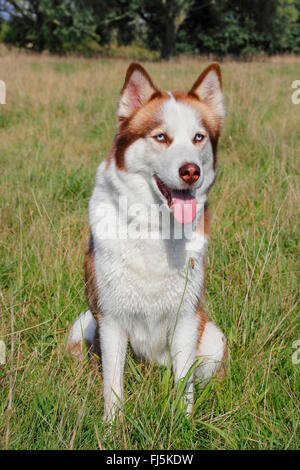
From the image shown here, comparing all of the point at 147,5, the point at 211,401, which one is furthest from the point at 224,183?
the point at 147,5

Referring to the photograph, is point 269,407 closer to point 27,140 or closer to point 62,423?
point 62,423

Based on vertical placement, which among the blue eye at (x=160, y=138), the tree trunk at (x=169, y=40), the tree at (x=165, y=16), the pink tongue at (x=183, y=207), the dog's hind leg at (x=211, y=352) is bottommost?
the dog's hind leg at (x=211, y=352)

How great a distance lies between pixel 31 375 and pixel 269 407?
1047 mm

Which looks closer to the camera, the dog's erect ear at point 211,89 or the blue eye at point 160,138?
the blue eye at point 160,138

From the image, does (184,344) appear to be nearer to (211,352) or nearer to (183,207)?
(211,352)

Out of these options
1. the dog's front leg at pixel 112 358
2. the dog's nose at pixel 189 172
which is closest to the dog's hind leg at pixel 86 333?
the dog's front leg at pixel 112 358

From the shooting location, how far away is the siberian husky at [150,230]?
6.13ft

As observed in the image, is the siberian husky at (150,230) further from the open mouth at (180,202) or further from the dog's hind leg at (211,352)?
the dog's hind leg at (211,352)

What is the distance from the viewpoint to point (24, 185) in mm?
3646

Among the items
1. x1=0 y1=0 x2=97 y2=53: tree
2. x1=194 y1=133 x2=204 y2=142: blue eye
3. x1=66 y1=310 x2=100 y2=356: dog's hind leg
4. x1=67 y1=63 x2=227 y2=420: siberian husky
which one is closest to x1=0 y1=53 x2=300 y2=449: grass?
x1=66 y1=310 x2=100 y2=356: dog's hind leg

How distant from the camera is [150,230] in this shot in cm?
196

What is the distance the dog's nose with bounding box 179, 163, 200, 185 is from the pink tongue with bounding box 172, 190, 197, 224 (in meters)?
0.14

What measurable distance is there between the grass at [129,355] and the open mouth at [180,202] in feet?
2.23

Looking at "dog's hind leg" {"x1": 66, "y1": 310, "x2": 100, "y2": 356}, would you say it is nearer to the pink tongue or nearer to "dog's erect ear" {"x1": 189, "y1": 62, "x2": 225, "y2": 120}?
the pink tongue
